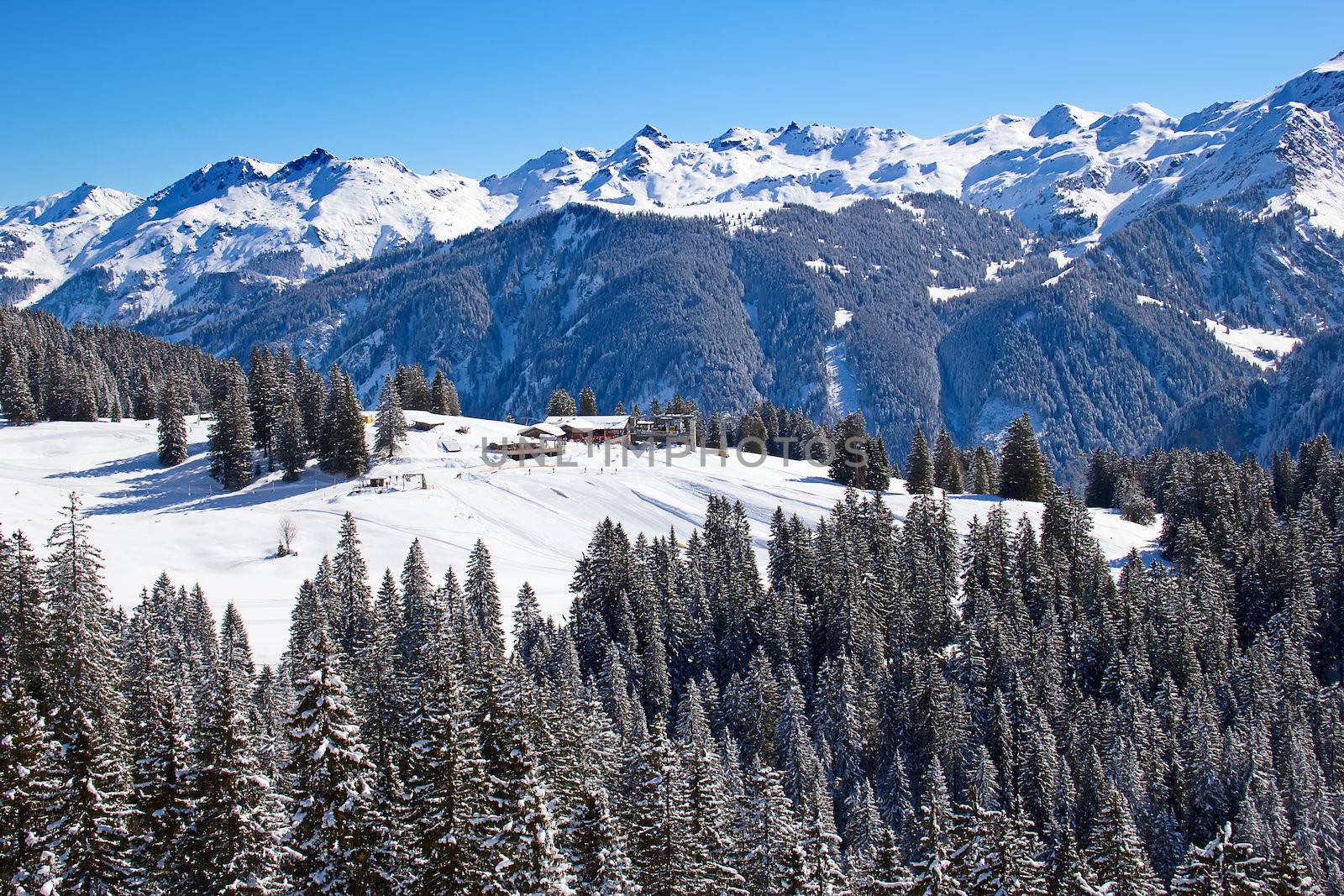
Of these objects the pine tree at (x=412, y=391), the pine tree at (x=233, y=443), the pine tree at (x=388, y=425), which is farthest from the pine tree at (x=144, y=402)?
the pine tree at (x=388, y=425)

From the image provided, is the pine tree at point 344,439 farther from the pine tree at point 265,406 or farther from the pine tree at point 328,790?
the pine tree at point 328,790

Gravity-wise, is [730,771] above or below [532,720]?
below

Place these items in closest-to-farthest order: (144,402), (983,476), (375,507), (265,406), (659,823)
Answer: (659,823), (375,507), (265,406), (983,476), (144,402)

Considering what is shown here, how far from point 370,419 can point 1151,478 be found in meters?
99.6

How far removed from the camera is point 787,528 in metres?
82.8

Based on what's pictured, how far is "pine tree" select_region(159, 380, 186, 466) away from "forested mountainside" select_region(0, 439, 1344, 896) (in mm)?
41883

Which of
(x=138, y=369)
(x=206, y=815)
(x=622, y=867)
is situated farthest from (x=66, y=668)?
(x=138, y=369)

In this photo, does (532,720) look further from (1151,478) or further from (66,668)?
(1151,478)

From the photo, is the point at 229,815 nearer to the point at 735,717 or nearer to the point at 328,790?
the point at 328,790

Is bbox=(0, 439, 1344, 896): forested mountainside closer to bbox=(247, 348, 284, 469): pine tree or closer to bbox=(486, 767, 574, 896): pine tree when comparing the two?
bbox=(486, 767, 574, 896): pine tree

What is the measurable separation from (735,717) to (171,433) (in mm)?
80455

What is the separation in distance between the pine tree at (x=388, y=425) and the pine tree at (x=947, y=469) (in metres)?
65.2

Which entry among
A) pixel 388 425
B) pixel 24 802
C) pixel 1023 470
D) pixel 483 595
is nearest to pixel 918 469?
pixel 1023 470

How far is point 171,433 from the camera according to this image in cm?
11175
